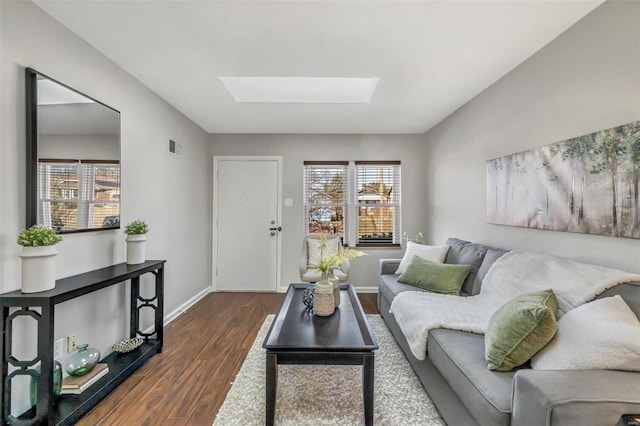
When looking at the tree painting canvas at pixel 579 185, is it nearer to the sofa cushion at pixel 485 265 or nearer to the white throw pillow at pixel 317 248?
the sofa cushion at pixel 485 265

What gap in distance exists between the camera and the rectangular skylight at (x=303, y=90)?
3025mm

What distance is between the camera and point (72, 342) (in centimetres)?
187

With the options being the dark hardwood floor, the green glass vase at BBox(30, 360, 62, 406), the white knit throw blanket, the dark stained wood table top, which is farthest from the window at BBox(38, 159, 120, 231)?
the white knit throw blanket

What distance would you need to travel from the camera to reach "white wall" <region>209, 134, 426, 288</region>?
424 centimetres

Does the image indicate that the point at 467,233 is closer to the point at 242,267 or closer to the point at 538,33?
the point at 538,33

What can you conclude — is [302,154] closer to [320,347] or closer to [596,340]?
[320,347]

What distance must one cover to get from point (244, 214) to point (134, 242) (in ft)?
6.60

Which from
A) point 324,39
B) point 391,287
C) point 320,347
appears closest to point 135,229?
point 320,347

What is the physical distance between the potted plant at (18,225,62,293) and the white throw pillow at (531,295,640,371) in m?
2.50

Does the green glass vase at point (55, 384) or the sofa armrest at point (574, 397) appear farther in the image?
the green glass vase at point (55, 384)

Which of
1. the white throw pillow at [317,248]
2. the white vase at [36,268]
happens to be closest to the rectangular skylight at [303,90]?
the white throw pillow at [317,248]

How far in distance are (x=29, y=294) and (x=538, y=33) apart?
339 cm

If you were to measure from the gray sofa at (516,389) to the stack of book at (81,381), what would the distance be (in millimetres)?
2169

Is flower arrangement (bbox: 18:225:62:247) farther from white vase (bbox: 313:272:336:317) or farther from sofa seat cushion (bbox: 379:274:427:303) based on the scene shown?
sofa seat cushion (bbox: 379:274:427:303)
